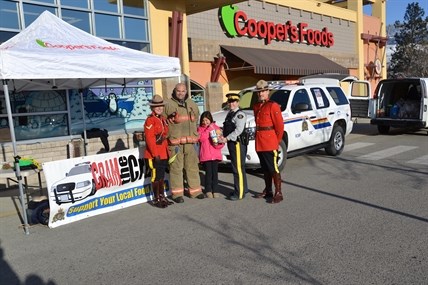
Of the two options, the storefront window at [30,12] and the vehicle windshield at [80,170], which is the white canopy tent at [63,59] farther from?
the storefront window at [30,12]

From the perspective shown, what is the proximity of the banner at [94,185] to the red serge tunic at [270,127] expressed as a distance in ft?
6.48

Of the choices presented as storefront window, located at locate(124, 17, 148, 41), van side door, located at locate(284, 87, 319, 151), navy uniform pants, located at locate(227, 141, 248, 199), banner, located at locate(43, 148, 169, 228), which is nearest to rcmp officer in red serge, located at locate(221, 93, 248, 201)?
navy uniform pants, located at locate(227, 141, 248, 199)

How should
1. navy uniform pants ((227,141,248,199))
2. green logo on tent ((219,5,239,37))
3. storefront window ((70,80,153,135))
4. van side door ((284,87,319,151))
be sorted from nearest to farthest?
navy uniform pants ((227,141,248,199)) < van side door ((284,87,319,151)) < storefront window ((70,80,153,135)) < green logo on tent ((219,5,239,37))

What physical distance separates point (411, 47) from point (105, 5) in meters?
52.7

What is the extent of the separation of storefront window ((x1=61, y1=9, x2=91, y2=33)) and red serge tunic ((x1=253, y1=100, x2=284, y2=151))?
Answer: 6.21m

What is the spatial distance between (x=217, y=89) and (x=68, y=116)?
713cm

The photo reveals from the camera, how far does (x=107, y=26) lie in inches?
456

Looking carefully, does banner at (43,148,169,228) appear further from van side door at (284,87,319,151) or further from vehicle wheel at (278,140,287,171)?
van side door at (284,87,319,151)

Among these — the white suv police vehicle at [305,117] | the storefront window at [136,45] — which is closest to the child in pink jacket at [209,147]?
the white suv police vehicle at [305,117]

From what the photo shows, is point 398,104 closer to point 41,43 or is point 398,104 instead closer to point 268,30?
point 268,30

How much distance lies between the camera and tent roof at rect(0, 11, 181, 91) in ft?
19.4

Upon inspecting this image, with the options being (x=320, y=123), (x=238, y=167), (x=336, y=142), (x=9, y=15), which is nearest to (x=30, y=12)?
(x=9, y=15)

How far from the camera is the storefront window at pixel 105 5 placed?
11273 mm

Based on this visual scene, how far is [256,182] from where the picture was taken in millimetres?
8570
